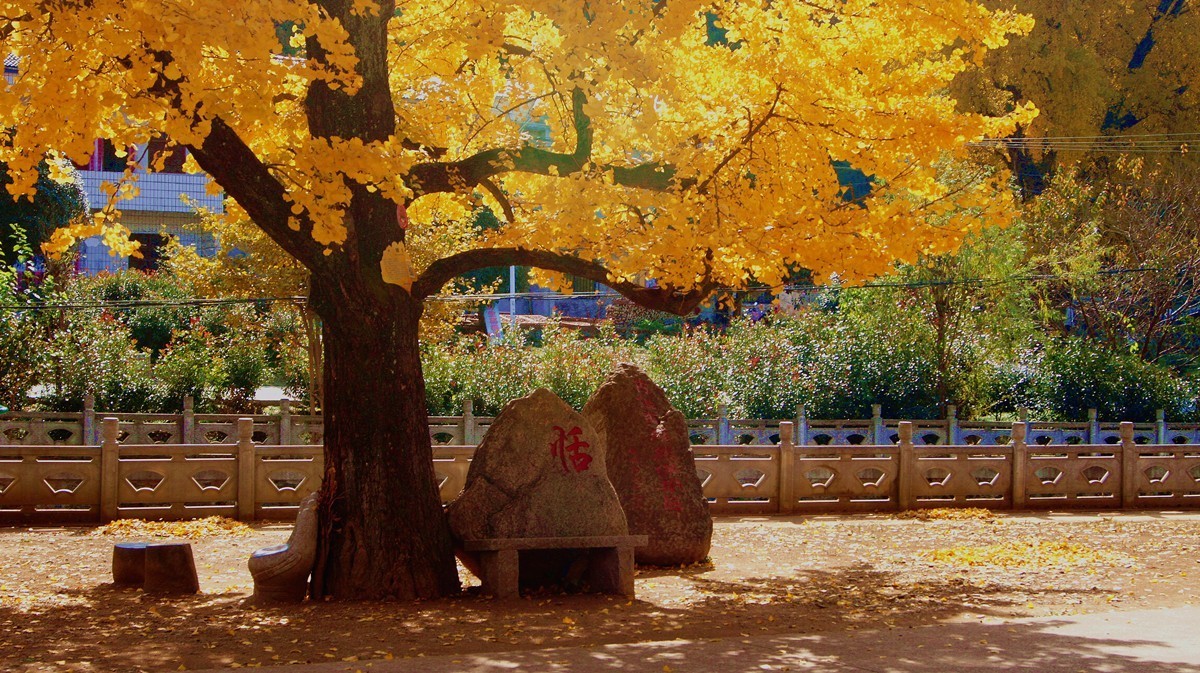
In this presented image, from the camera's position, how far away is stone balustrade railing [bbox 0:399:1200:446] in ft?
64.3

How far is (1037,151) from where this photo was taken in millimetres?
29188

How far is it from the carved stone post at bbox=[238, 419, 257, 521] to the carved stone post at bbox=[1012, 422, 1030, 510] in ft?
35.4

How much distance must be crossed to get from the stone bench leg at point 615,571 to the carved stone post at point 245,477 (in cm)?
702

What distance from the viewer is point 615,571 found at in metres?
10.2

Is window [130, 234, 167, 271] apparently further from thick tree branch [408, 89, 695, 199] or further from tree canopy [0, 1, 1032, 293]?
thick tree branch [408, 89, 695, 199]

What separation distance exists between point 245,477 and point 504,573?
7.01 m

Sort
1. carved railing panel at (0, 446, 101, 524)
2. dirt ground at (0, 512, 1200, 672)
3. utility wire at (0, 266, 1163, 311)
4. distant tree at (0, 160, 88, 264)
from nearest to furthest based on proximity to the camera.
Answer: dirt ground at (0, 512, 1200, 672) → carved railing panel at (0, 446, 101, 524) → utility wire at (0, 266, 1163, 311) → distant tree at (0, 160, 88, 264)

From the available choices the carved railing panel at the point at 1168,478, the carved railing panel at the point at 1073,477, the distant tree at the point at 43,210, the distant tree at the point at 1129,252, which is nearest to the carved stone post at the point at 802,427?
the carved railing panel at the point at 1073,477

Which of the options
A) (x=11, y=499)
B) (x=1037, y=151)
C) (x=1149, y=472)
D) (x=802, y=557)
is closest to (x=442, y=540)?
(x=802, y=557)

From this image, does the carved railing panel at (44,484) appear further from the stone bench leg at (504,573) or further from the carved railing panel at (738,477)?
the carved railing panel at (738,477)

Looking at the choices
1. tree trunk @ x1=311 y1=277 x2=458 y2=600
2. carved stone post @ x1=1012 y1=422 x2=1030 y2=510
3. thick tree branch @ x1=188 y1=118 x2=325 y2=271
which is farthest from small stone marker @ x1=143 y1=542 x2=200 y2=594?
carved stone post @ x1=1012 y1=422 x2=1030 y2=510

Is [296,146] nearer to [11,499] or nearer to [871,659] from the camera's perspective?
[871,659]

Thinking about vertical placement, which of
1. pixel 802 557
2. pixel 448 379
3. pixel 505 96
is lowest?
pixel 802 557

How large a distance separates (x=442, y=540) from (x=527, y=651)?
2.85m
